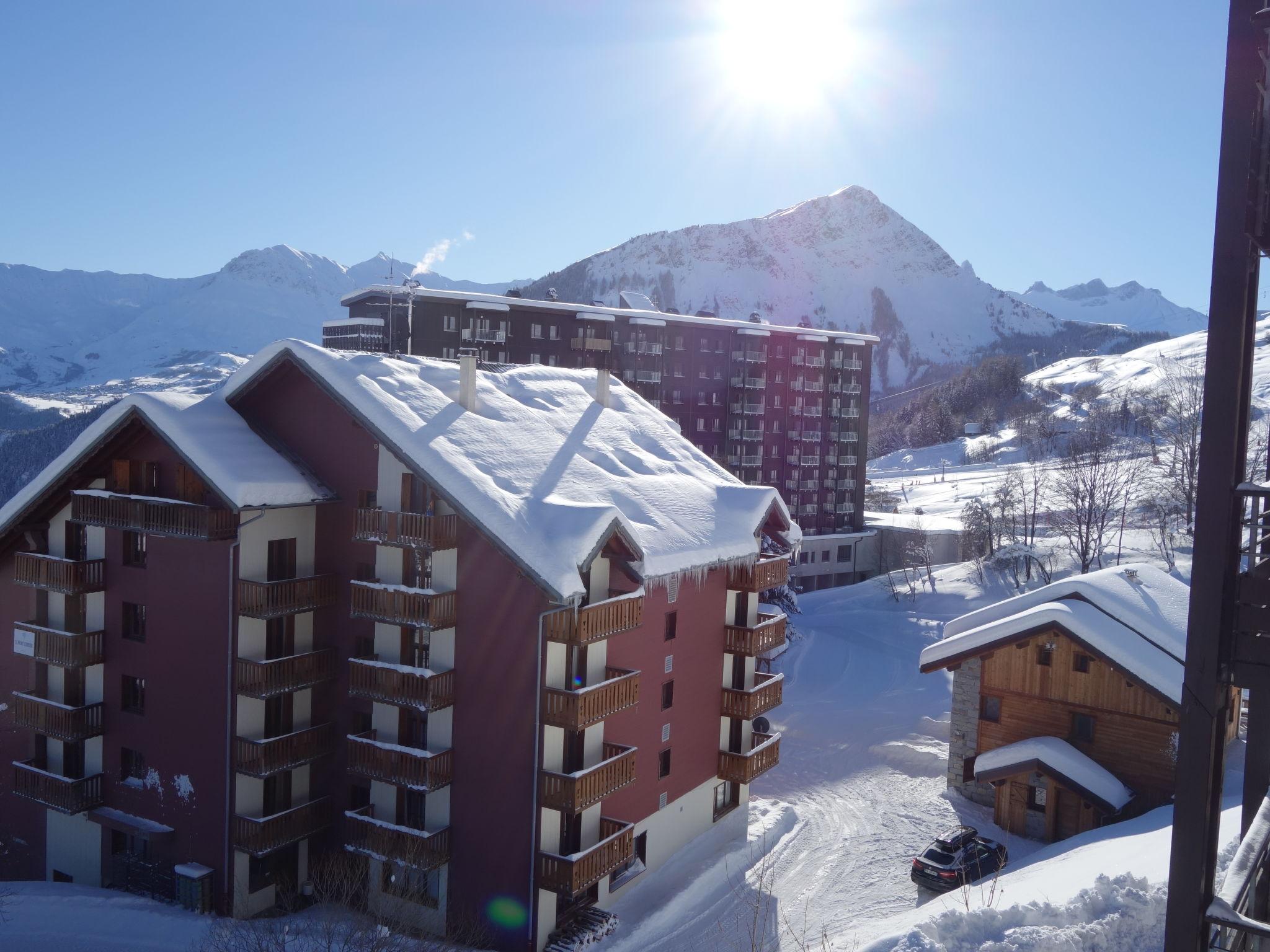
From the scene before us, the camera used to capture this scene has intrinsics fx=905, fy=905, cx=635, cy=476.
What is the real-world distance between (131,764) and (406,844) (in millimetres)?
9271

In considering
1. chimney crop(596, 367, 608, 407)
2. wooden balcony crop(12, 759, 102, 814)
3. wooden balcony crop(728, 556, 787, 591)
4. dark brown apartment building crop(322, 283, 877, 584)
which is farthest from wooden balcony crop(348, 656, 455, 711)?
dark brown apartment building crop(322, 283, 877, 584)

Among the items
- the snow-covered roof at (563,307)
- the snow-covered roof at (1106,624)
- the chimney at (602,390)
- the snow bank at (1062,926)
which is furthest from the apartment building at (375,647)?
the snow-covered roof at (563,307)

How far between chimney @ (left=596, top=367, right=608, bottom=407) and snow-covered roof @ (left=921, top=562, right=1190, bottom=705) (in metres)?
Answer: 13.7

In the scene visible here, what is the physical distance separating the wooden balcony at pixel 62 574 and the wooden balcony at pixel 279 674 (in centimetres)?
557

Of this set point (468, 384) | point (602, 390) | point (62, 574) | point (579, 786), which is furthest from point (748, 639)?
point (62, 574)

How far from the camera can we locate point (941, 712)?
127 ft

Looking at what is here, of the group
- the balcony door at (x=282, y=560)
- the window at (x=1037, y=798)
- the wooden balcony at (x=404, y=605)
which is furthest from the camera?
the window at (x=1037, y=798)

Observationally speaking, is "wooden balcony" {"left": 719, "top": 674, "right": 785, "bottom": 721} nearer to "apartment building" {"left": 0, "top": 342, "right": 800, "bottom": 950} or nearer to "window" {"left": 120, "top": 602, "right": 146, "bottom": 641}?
"apartment building" {"left": 0, "top": 342, "right": 800, "bottom": 950}

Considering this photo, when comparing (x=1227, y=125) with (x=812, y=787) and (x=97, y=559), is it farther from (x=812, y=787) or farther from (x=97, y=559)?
(x=812, y=787)

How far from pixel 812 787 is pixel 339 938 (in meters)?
17.3

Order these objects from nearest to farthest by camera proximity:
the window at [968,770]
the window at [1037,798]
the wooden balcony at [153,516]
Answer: the wooden balcony at [153,516]
the window at [1037,798]
the window at [968,770]

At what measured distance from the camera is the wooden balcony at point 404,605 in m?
20.4

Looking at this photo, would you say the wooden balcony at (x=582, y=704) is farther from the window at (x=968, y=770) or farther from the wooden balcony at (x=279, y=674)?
the window at (x=968, y=770)

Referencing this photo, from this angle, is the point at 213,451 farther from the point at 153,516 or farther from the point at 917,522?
the point at 917,522
